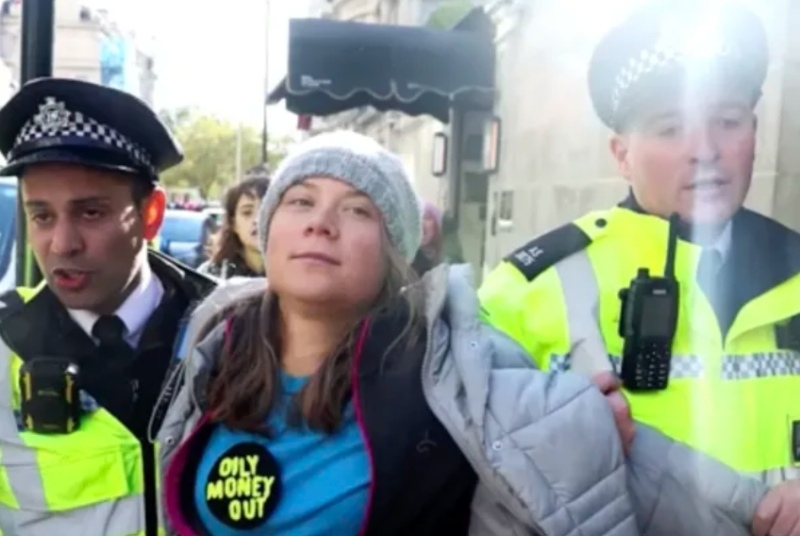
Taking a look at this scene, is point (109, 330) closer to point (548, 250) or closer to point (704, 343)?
point (548, 250)

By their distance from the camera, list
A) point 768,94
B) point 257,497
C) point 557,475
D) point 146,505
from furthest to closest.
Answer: point 768,94
point 146,505
point 257,497
point 557,475

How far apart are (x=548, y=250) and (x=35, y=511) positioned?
84 cm

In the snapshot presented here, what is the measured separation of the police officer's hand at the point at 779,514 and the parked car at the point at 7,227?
124 inches

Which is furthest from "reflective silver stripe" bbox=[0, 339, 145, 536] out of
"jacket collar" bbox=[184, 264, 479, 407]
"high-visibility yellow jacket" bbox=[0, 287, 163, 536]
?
"jacket collar" bbox=[184, 264, 479, 407]

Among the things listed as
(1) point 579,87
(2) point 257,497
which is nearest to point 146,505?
(2) point 257,497

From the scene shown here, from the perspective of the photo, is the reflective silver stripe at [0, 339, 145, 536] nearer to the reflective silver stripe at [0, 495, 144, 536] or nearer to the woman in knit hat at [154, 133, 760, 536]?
the reflective silver stripe at [0, 495, 144, 536]

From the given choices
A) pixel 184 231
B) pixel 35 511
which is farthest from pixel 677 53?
pixel 184 231

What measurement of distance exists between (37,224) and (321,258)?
1.74 feet

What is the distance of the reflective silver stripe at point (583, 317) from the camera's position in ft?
4.83

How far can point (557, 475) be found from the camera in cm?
127

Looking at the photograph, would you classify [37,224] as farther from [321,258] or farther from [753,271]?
[753,271]

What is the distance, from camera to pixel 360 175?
1473 millimetres

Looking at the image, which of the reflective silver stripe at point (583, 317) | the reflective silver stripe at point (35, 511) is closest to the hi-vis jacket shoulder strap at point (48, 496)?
the reflective silver stripe at point (35, 511)

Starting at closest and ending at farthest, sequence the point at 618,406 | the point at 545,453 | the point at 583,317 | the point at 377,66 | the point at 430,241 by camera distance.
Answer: the point at 545,453 → the point at 618,406 → the point at 583,317 → the point at 430,241 → the point at 377,66
